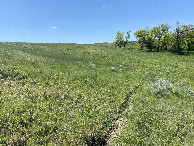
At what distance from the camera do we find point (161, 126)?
274 inches

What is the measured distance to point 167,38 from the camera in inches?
2416

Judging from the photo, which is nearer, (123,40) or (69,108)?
(69,108)

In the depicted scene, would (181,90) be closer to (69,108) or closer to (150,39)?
(69,108)

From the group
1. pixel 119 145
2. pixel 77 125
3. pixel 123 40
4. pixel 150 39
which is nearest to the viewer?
pixel 119 145

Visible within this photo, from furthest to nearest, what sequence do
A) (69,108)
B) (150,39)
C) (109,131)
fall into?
(150,39) → (69,108) → (109,131)

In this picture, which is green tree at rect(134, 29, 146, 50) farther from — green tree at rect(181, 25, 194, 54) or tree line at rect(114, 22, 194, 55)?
green tree at rect(181, 25, 194, 54)

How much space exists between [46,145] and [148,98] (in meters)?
8.07

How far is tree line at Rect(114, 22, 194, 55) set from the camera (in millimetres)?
56219

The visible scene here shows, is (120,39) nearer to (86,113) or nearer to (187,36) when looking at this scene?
(187,36)

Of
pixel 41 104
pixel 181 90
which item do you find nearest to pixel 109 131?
pixel 41 104

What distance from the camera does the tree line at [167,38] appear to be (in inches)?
2213

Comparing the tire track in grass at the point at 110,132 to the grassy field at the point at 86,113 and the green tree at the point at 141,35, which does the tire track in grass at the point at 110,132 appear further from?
the green tree at the point at 141,35

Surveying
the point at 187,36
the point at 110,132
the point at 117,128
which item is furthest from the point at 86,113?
the point at 187,36

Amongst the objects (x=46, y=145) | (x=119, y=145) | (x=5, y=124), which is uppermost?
(x=5, y=124)
